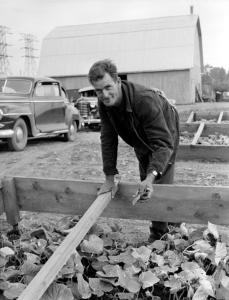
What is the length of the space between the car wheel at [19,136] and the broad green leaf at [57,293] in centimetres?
736

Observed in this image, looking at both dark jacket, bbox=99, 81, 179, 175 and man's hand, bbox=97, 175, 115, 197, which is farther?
man's hand, bbox=97, 175, 115, 197

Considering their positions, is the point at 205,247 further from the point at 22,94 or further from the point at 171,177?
the point at 22,94

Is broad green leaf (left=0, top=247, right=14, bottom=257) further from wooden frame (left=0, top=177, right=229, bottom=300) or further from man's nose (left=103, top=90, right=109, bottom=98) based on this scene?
man's nose (left=103, top=90, right=109, bottom=98)

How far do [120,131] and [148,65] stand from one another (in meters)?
30.0

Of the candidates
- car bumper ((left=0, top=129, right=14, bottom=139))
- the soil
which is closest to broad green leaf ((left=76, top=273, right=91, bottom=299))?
the soil

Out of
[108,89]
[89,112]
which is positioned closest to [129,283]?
[108,89]

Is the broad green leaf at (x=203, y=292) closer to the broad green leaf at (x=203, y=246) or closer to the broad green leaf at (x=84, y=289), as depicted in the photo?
the broad green leaf at (x=203, y=246)

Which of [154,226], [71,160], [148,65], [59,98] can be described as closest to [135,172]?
[71,160]

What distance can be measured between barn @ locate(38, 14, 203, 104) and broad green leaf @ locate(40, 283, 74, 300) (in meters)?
28.8

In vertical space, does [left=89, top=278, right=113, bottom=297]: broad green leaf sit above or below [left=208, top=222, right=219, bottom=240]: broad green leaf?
below

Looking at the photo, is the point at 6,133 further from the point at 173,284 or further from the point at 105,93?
the point at 173,284

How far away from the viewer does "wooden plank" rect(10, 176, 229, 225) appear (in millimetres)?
3232

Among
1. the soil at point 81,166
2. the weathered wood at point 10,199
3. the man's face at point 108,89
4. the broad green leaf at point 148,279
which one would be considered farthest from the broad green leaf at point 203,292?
the soil at point 81,166

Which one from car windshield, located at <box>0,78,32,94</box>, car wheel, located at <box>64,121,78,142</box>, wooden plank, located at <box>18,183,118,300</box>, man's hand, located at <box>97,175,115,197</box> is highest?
car windshield, located at <box>0,78,32,94</box>
